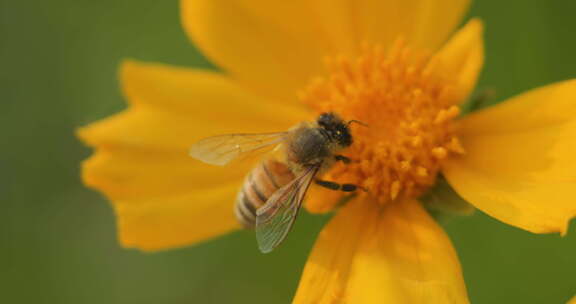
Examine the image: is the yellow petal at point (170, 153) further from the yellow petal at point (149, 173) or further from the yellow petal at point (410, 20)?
the yellow petal at point (410, 20)

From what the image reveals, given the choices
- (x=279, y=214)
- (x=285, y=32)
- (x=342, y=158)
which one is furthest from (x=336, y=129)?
(x=285, y=32)

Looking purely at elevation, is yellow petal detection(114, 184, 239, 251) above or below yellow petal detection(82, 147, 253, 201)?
below

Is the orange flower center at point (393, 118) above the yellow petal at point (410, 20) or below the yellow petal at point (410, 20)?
below

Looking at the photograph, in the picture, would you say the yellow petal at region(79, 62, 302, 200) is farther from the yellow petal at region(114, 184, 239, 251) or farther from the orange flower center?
the orange flower center

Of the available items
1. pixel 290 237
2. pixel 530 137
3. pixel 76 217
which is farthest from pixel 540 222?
pixel 76 217

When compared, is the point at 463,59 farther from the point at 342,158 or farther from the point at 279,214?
the point at 279,214

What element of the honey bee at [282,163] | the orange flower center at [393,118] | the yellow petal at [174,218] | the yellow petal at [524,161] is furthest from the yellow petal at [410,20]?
the yellow petal at [174,218]

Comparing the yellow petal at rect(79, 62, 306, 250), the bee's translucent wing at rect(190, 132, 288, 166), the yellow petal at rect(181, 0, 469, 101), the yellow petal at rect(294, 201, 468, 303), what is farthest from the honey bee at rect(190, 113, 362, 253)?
the yellow petal at rect(181, 0, 469, 101)
